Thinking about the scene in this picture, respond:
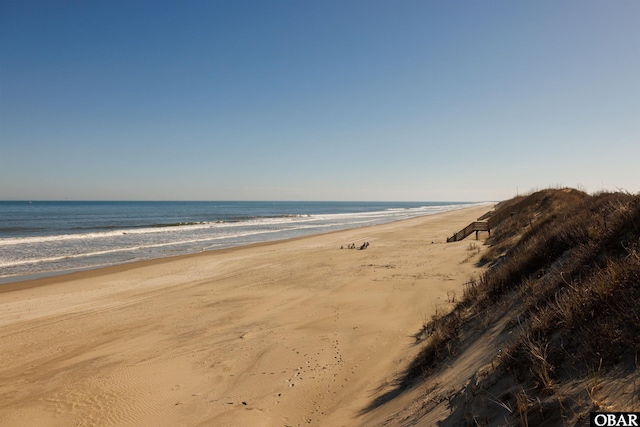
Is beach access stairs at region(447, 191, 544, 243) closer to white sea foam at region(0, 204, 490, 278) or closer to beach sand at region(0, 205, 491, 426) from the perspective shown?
beach sand at region(0, 205, 491, 426)

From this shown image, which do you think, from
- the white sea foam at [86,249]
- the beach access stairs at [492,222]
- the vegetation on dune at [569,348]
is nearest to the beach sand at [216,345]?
the vegetation on dune at [569,348]

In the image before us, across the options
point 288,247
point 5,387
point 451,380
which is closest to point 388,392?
point 451,380

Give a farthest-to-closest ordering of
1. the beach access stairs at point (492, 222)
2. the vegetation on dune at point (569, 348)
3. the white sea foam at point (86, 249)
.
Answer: the beach access stairs at point (492, 222) < the white sea foam at point (86, 249) < the vegetation on dune at point (569, 348)

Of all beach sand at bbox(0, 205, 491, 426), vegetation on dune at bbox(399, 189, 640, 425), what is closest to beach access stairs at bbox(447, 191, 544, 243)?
beach sand at bbox(0, 205, 491, 426)

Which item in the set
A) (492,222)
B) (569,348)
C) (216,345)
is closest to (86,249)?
(216,345)

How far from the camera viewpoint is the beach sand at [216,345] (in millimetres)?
5598

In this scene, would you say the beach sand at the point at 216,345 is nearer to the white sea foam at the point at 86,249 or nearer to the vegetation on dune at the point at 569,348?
the vegetation on dune at the point at 569,348

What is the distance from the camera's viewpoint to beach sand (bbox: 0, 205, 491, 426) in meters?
5.60

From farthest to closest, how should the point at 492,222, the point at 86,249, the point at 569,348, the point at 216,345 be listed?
the point at 492,222 < the point at 86,249 < the point at 216,345 < the point at 569,348

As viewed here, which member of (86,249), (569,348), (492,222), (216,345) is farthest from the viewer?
(492,222)

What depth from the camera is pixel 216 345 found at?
8.12 m

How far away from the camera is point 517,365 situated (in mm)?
3412

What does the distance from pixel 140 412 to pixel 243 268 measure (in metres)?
12.5

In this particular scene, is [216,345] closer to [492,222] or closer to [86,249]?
[86,249]
